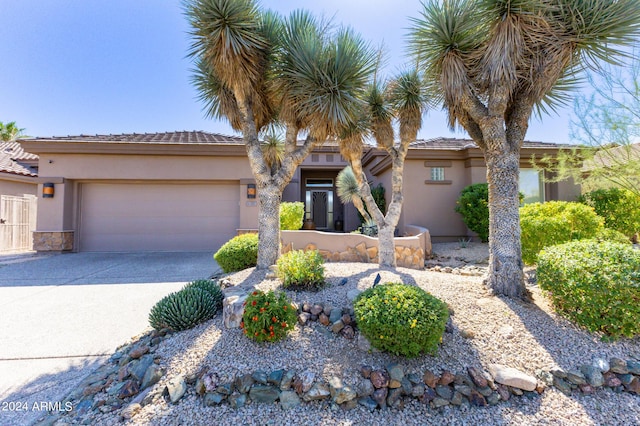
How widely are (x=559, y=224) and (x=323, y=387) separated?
19.8ft

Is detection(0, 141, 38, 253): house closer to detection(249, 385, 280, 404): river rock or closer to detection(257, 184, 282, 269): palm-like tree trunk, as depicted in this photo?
detection(257, 184, 282, 269): palm-like tree trunk

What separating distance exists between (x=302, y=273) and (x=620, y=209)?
9.53 metres

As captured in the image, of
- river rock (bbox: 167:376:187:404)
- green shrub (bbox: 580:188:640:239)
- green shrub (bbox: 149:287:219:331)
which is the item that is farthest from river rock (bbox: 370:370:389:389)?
green shrub (bbox: 580:188:640:239)

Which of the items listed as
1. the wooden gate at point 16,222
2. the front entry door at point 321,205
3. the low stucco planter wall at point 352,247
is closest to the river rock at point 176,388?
the low stucco planter wall at point 352,247

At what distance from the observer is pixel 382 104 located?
5.53m

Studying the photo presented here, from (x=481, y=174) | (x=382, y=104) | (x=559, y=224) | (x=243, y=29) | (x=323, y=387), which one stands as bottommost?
(x=323, y=387)

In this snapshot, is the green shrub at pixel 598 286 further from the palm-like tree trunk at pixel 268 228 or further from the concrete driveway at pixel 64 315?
the concrete driveway at pixel 64 315

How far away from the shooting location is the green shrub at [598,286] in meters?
2.92

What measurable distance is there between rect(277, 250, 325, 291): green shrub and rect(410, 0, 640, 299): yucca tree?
270 centimetres

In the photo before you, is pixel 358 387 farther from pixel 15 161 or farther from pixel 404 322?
pixel 15 161

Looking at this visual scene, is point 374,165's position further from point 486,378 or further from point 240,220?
point 486,378

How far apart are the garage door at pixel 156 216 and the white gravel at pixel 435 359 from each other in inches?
316

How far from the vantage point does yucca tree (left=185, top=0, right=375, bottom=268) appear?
176 inches

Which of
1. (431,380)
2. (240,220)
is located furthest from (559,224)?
(240,220)
